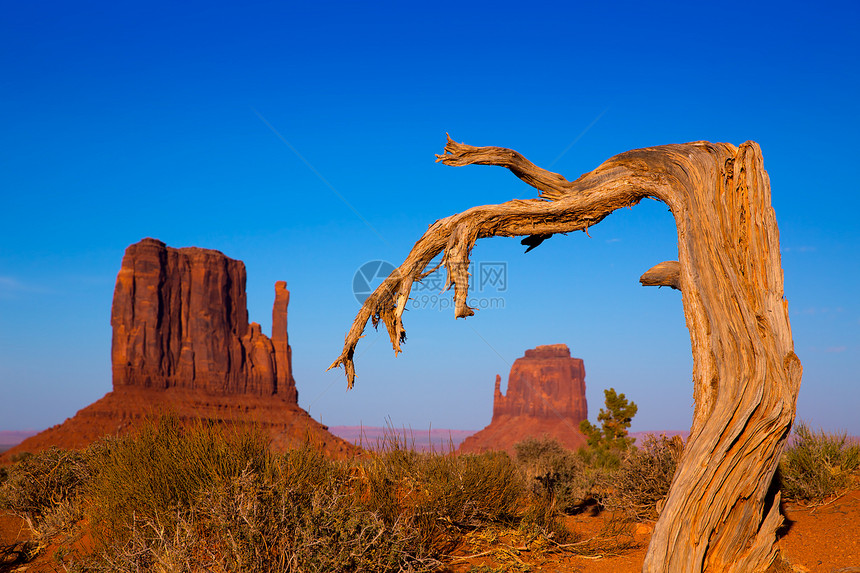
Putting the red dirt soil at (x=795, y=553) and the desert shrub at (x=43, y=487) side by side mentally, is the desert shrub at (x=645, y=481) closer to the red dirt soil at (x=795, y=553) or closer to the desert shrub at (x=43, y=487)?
the red dirt soil at (x=795, y=553)

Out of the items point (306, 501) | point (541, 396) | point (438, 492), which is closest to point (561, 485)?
point (438, 492)

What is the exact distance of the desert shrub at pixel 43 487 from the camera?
9695mm

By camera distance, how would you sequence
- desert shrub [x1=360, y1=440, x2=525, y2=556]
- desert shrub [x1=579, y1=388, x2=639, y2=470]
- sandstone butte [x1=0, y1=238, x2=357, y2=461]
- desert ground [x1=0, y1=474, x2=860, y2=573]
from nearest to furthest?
desert ground [x1=0, y1=474, x2=860, y2=573] → desert shrub [x1=360, y1=440, x2=525, y2=556] → desert shrub [x1=579, y1=388, x2=639, y2=470] → sandstone butte [x1=0, y1=238, x2=357, y2=461]

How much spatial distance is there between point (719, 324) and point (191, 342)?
80155mm

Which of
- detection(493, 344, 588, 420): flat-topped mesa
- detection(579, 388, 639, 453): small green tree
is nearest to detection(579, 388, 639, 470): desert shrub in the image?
detection(579, 388, 639, 453): small green tree

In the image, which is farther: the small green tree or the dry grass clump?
the small green tree

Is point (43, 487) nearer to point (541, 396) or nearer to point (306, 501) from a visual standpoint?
point (306, 501)

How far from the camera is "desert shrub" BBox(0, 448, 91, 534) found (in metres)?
9.70

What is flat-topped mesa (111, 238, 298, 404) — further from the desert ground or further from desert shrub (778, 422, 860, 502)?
desert shrub (778, 422, 860, 502)

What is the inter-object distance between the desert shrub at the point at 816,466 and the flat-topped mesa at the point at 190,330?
73104 millimetres

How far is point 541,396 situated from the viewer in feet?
333

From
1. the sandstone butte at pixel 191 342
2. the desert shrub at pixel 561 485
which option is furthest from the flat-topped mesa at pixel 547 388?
the desert shrub at pixel 561 485

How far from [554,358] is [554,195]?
103 m

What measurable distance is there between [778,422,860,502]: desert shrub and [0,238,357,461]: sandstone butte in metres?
57.2
